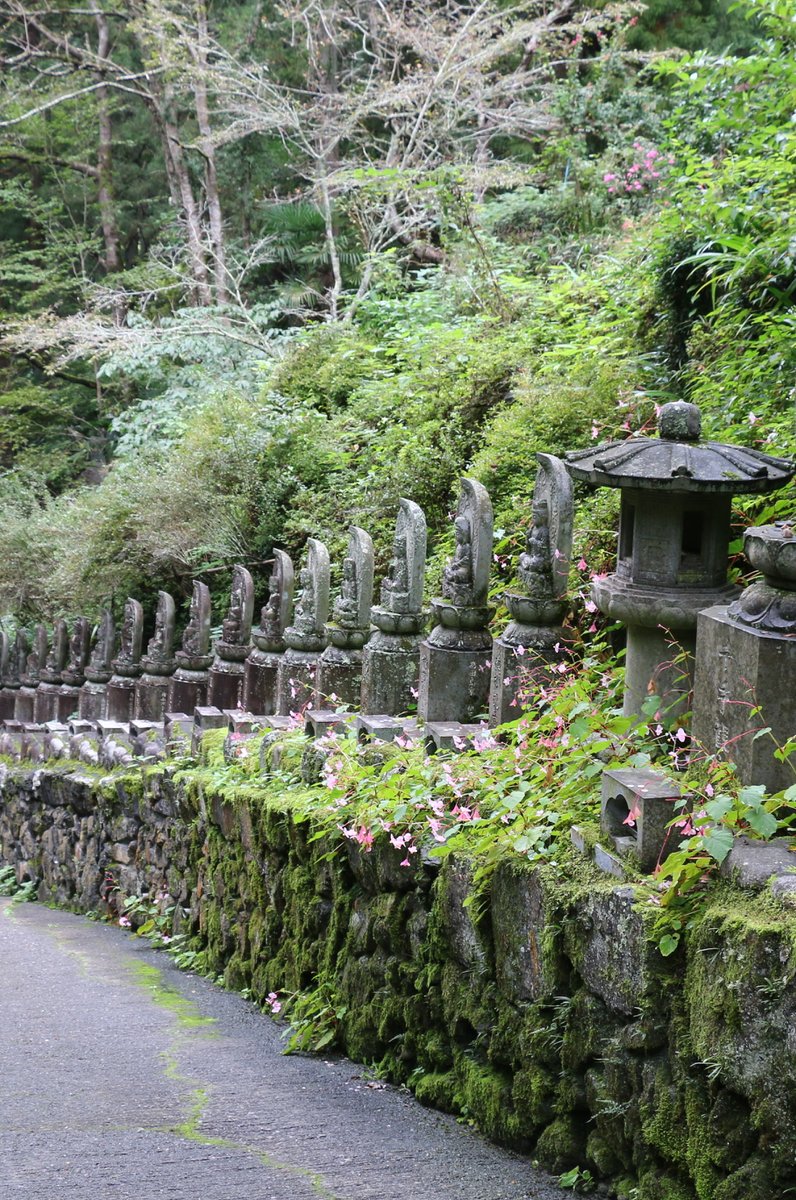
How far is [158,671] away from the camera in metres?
9.70

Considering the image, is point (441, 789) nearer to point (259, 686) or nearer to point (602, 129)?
point (259, 686)

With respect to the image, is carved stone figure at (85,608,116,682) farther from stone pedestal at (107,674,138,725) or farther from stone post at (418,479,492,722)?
stone post at (418,479,492,722)

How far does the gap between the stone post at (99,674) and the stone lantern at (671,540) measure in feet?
27.0

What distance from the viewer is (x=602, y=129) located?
50.3 ft

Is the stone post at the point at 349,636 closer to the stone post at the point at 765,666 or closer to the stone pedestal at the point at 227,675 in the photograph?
the stone pedestal at the point at 227,675

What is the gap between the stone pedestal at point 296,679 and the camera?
263 inches

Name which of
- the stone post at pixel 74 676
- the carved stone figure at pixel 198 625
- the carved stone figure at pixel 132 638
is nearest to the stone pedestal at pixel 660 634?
the carved stone figure at pixel 198 625

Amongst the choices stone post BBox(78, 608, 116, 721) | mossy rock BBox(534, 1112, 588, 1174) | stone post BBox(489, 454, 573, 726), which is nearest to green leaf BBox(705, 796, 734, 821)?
mossy rock BBox(534, 1112, 588, 1174)

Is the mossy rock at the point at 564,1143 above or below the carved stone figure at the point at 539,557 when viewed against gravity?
below

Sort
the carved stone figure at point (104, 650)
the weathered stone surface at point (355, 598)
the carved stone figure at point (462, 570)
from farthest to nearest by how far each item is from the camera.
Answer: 1. the carved stone figure at point (104, 650)
2. the weathered stone surface at point (355, 598)
3. the carved stone figure at point (462, 570)

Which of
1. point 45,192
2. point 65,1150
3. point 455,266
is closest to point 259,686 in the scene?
point 65,1150

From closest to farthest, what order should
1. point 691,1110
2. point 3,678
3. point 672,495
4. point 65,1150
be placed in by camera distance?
point 691,1110, point 65,1150, point 672,495, point 3,678

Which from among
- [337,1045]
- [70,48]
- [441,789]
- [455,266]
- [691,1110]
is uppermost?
[70,48]

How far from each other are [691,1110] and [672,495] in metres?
1.73
